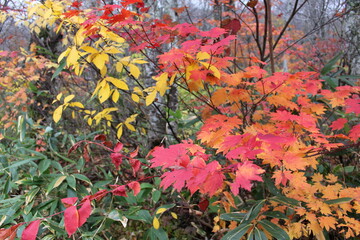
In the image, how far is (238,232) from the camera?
133cm

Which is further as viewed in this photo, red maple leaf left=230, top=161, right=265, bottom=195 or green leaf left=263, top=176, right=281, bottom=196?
green leaf left=263, top=176, right=281, bottom=196

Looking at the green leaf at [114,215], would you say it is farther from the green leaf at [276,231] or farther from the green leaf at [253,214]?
the green leaf at [276,231]

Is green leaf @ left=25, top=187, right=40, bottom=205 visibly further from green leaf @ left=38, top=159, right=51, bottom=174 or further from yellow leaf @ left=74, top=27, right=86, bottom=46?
yellow leaf @ left=74, top=27, right=86, bottom=46

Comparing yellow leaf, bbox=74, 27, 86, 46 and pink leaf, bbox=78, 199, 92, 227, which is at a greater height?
yellow leaf, bbox=74, 27, 86, 46

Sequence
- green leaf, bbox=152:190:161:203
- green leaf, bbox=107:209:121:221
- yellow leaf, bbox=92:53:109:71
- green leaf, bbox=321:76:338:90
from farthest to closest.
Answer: green leaf, bbox=321:76:338:90
green leaf, bbox=152:190:161:203
green leaf, bbox=107:209:121:221
yellow leaf, bbox=92:53:109:71

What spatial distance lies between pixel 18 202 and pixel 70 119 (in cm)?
156

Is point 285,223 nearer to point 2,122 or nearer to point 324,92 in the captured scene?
point 324,92

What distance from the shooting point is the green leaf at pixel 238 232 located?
1309 millimetres

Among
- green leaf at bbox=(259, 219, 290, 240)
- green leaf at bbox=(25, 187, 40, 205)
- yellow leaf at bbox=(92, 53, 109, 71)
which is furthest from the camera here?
green leaf at bbox=(25, 187, 40, 205)

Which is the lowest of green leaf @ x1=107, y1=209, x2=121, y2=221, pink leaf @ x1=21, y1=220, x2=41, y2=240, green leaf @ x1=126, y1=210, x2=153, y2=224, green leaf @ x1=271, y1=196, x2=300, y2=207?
green leaf @ x1=126, y1=210, x2=153, y2=224

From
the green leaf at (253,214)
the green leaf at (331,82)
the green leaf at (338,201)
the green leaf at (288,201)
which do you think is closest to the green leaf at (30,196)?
the green leaf at (253,214)

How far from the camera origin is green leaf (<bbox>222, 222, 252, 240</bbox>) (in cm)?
131

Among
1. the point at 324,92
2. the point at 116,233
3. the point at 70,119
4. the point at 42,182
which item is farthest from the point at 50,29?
the point at 324,92

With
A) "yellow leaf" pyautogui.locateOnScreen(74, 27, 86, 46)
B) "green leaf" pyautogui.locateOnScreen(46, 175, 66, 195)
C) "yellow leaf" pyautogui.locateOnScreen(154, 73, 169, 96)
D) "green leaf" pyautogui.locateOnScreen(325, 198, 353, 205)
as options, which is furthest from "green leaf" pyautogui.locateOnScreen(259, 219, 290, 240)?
"yellow leaf" pyautogui.locateOnScreen(74, 27, 86, 46)
